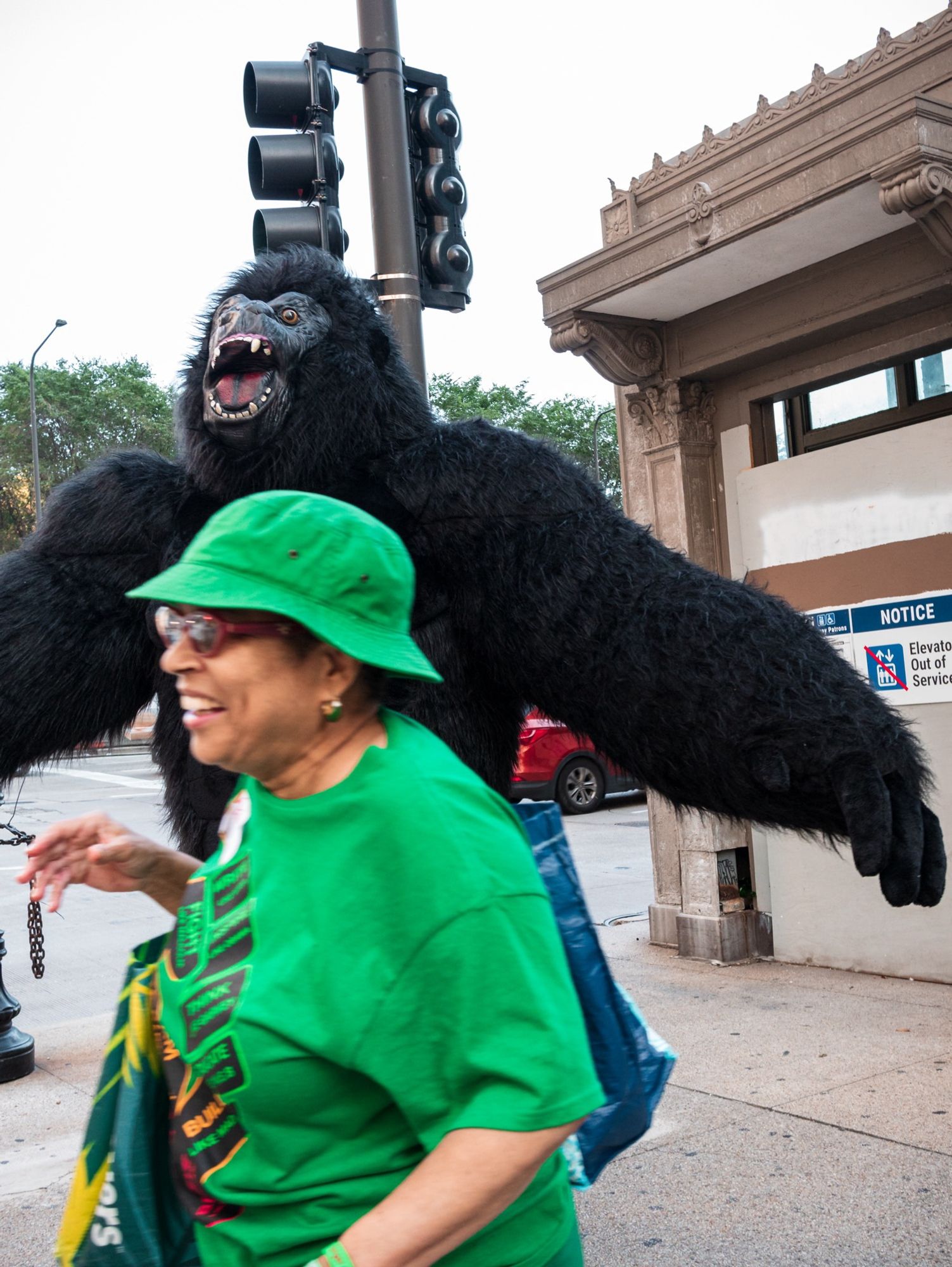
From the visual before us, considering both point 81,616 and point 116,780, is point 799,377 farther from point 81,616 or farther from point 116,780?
point 116,780

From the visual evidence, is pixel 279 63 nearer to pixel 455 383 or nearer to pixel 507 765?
pixel 507 765

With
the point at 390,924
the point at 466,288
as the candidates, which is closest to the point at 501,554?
the point at 390,924

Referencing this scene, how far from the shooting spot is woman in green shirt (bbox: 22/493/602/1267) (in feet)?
3.80

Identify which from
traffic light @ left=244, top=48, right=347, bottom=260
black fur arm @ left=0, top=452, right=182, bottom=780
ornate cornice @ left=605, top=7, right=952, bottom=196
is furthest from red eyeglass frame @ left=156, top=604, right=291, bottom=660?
ornate cornice @ left=605, top=7, right=952, bottom=196

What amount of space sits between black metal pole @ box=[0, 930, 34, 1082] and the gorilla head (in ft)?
10.7

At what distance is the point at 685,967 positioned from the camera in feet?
19.6

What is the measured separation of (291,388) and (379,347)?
0.87 feet

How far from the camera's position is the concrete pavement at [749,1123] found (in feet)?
10.6

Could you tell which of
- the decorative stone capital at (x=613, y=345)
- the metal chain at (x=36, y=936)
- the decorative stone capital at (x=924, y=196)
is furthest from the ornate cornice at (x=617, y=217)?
the metal chain at (x=36, y=936)

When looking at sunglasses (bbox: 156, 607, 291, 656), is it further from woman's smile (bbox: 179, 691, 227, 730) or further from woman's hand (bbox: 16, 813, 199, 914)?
woman's hand (bbox: 16, 813, 199, 914)

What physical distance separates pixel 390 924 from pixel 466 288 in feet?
12.0

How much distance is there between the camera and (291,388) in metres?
2.32

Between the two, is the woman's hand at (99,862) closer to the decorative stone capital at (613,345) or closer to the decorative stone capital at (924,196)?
the decorative stone capital at (924,196)

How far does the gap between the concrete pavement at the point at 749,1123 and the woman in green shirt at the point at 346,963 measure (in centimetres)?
212
